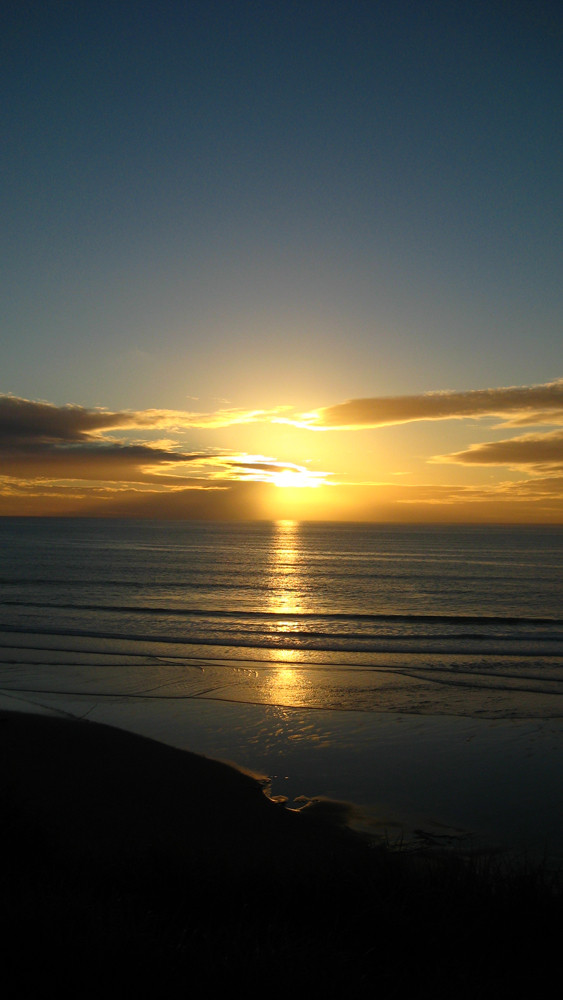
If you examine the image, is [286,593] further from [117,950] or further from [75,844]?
[117,950]

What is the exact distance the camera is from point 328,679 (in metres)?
18.8

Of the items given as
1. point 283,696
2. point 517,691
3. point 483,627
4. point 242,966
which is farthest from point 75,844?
point 483,627

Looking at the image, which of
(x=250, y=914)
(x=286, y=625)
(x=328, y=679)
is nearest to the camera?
(x=250, y=914)

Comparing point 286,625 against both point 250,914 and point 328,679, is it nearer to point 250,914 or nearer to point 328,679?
point 328,679

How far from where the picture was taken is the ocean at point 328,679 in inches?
424

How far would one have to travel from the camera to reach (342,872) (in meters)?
5.82

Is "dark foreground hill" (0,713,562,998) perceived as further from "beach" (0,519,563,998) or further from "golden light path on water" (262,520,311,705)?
"golden light path on water" (262,520,311,705)

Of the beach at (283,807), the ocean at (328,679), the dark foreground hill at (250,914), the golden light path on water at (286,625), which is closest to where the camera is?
the dark foreground hill at (250,914)

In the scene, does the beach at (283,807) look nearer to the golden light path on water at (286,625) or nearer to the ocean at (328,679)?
the ocean at (328,679)

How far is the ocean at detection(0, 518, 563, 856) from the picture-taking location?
10766mm

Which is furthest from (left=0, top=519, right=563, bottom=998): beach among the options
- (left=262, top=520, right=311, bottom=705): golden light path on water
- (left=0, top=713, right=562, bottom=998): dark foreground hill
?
(left=262, top=520, right=311, bottom=705): golden light path on water

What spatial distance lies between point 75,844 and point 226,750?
17.1 feet

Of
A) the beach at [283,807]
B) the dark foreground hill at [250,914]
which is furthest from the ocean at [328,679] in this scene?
the dark foreground hill at [250,914]

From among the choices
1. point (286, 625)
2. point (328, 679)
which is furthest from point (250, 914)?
point (286, 625)
